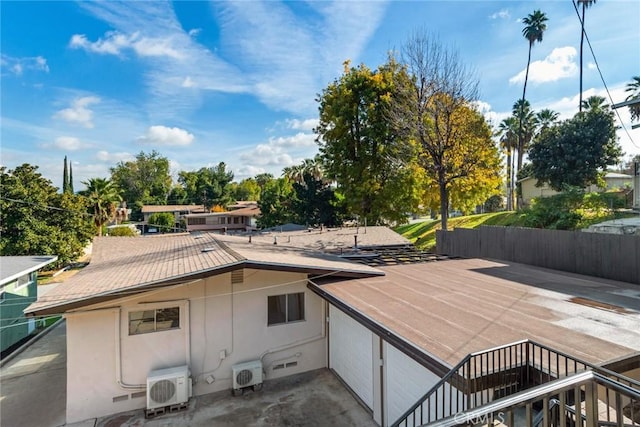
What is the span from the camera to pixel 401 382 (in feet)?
19.7

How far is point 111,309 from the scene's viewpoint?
282 inches

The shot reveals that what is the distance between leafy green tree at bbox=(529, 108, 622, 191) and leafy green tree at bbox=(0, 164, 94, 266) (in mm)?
31849

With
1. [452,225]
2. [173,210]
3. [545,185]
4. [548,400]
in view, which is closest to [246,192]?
[173,210]

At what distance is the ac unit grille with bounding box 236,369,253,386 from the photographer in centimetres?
783

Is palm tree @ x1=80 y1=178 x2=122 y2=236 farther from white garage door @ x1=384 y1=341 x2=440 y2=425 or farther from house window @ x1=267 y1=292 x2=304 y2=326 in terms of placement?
white garage door @ x1=384 y1=341 x2=440 y2=425

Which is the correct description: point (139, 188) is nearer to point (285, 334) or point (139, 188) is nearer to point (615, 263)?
point (285, 334)

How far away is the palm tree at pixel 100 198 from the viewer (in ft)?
91.6

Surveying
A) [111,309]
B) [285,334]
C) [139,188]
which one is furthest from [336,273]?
[139,188]

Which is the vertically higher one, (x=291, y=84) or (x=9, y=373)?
(x=291, y=84)

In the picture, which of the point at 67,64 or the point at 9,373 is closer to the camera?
the point at 9,373

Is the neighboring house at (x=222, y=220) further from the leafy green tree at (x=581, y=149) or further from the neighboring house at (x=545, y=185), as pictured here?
the leafy green tree at (x=581, y=149)

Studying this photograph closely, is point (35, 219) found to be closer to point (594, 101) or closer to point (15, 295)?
point (15, 295)

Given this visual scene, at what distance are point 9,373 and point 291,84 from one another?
625 inches

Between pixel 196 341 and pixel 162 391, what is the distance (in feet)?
3.87
